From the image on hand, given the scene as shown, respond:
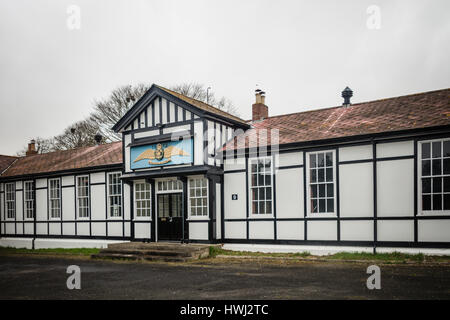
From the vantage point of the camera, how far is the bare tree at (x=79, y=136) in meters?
36.0

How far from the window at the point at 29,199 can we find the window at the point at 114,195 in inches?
242

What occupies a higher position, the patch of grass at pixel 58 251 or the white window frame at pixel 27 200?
the white window frame at pixel 27 200

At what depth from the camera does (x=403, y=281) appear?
353 inches

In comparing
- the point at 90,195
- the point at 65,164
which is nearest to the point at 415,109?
the point at 90,195

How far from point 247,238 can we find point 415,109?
7422mm

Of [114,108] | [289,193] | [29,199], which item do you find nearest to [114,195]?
[29,199]

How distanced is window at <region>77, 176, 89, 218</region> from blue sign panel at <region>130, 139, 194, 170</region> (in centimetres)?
431

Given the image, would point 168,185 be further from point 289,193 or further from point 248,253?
point 289,193

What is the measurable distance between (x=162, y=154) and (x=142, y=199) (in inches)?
104

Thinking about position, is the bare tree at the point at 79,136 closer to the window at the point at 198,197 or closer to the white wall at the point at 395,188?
the window at the point at 198,197

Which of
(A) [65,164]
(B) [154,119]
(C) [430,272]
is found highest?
(B) [154,119]

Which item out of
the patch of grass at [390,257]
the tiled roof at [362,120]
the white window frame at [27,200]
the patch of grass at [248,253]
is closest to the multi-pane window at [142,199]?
the patch of grass at [248,253]
